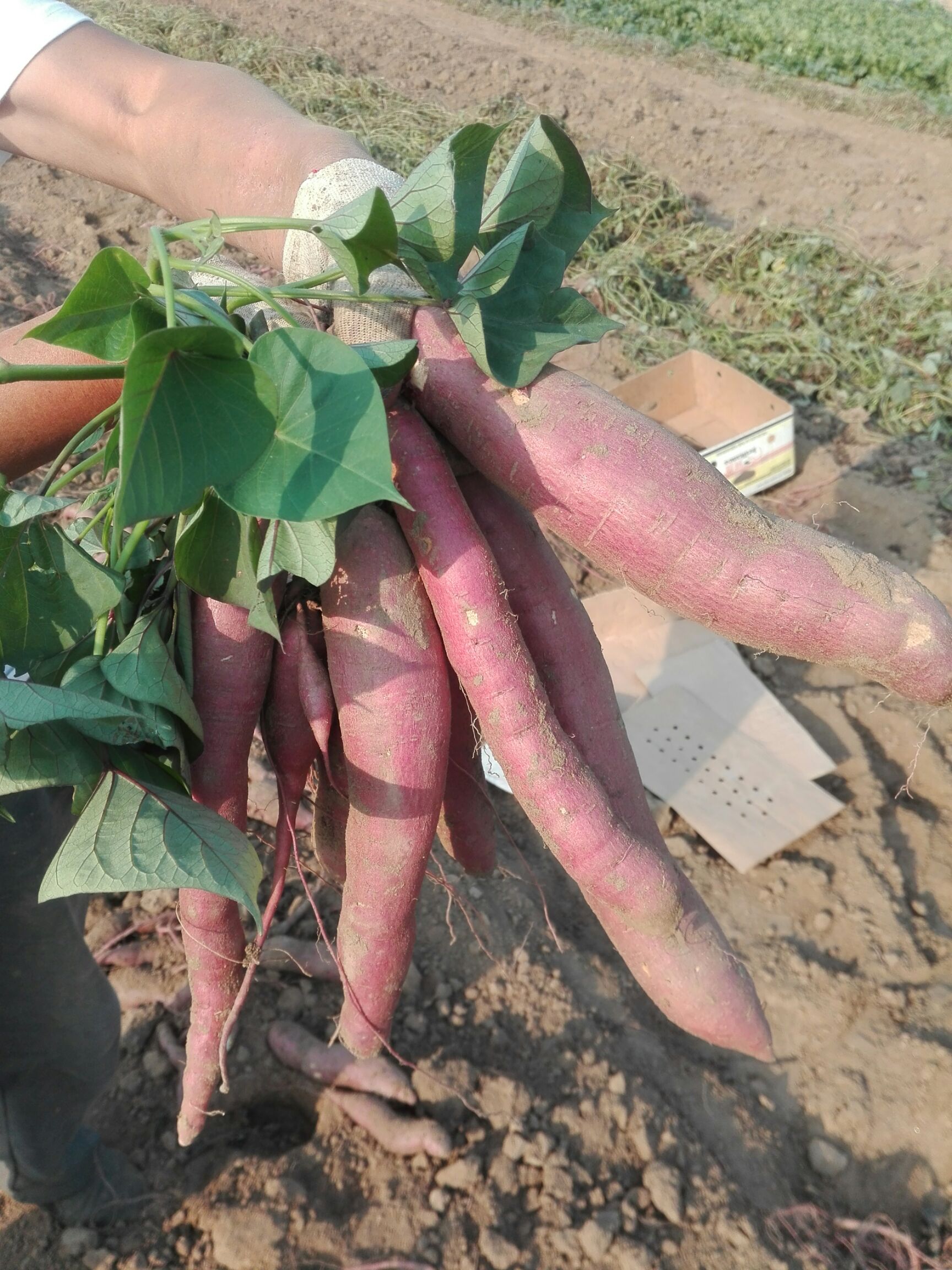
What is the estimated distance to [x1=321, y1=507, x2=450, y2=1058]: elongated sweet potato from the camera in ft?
3.76

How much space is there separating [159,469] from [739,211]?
220 inches

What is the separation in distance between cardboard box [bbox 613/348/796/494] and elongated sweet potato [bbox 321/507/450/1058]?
247 cm

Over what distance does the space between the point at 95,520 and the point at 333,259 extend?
1.39ft

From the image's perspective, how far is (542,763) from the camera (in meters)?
1.21

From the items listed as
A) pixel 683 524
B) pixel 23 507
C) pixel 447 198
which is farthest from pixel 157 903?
pixel 447 198

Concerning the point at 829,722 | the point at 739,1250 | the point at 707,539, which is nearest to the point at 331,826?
the point at 707,539

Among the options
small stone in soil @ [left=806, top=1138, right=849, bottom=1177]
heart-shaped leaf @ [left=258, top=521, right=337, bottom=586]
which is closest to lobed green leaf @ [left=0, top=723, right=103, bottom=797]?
heart-shaped leaf @ [left=258, top=521, right=337, bottom=586]

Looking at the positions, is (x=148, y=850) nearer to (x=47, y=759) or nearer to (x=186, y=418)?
(x=47, y=759)

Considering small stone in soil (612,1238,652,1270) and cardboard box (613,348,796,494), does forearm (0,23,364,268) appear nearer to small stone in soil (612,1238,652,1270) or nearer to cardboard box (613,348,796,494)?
small stone in soil (612,1238,652,1270)

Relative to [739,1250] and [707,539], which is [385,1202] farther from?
[707,539]

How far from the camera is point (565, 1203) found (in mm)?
1984

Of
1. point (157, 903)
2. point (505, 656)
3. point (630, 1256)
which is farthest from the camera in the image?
point (157, 903)

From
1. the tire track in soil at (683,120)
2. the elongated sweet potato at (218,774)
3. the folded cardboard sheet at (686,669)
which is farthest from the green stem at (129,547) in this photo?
the tire track in soil at (683,120)

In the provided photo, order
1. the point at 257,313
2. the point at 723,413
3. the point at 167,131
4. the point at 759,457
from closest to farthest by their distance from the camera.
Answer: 1. the point at 257,313
2. the point at 167,131
3. the point at 759,457
4. the point at 723,413
